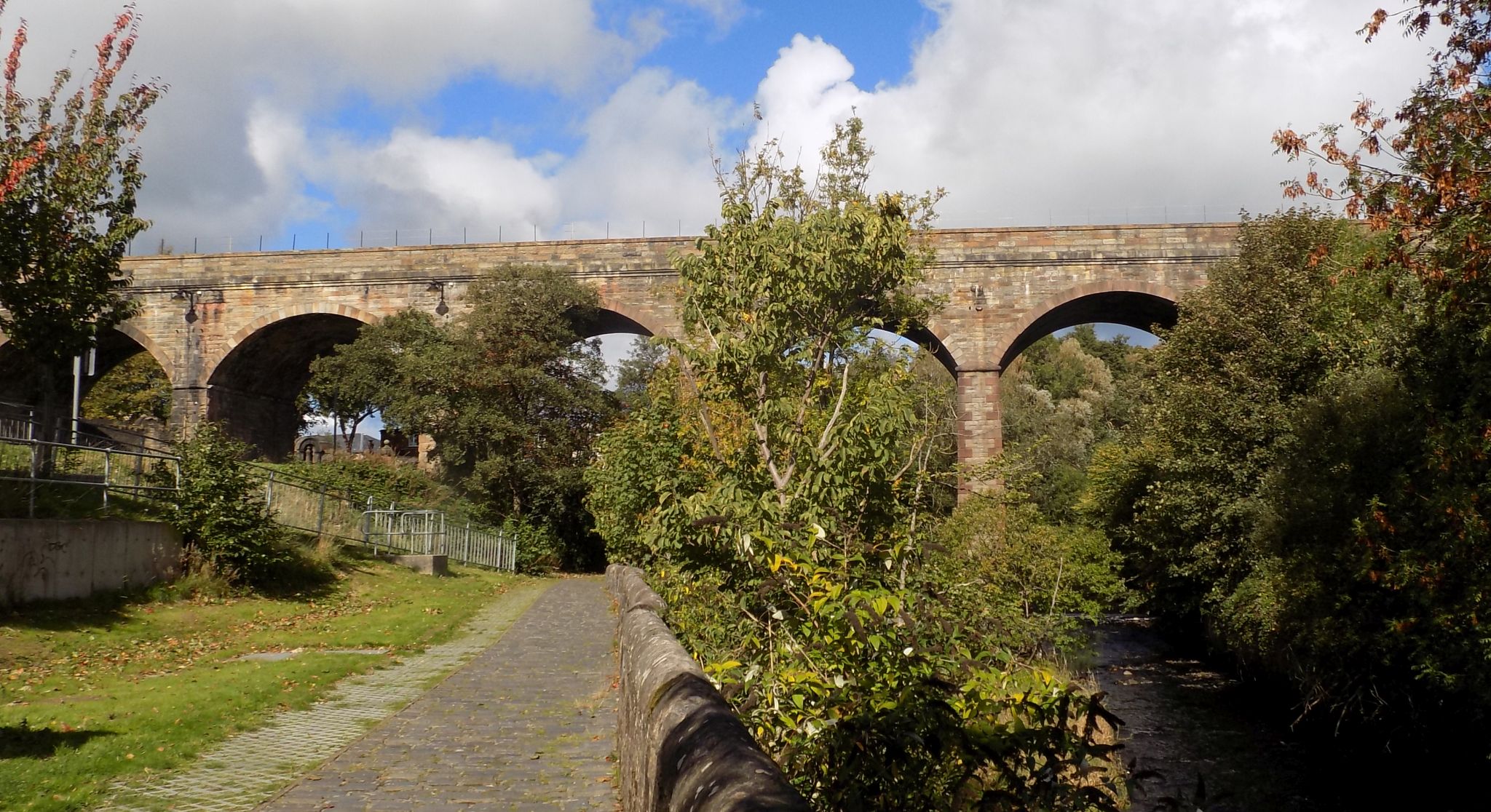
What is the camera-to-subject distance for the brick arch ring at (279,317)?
30.1m

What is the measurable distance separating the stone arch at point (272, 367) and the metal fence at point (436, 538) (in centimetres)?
836

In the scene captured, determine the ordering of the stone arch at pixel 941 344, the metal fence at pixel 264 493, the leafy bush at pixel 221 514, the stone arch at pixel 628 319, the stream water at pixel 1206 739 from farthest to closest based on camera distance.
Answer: the stone arch at pixel 628 319, the stone arch at pixel 941 344, the leafy bush at pixel 221 514, the metal fence at pixel 264 493, the stream water at pixel 1206 739

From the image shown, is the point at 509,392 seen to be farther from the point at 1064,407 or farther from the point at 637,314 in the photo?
the point at 1064,407

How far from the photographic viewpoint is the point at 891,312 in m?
10.2

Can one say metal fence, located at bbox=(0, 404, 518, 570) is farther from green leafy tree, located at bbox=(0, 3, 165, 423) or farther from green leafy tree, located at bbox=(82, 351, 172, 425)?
green leafy tree, located at bbox=(82, 351, 172, 425)

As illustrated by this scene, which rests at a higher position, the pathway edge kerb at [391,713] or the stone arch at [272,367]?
the stone arch at [272,367]

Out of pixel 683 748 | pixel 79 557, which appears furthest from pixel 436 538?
pixel 683 748

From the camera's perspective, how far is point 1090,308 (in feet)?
96.5

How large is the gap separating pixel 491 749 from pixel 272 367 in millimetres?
29414

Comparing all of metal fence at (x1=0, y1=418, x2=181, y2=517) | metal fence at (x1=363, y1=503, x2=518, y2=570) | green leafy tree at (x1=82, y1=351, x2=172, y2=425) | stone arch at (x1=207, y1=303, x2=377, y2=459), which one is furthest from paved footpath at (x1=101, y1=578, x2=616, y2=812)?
green leafy tree at (x1=82, y1=351, x2=172, y2=425)

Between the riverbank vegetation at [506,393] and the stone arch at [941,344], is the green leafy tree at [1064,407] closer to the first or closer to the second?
the stone arch at [941,344]

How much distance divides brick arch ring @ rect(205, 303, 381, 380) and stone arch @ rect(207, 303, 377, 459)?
0.8 inches

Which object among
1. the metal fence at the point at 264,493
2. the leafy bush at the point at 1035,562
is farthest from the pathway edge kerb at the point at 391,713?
the leafy bush at the point at 1035,562

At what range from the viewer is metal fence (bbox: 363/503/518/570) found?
20.6 metres
